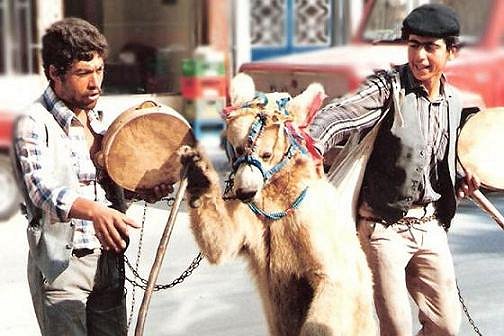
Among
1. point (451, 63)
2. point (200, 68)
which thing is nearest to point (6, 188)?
point (451, 63)

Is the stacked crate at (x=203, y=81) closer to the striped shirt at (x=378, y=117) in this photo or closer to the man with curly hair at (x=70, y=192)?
the striped shirt at (x=378, y=117)

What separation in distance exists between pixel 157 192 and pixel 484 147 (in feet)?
4.72

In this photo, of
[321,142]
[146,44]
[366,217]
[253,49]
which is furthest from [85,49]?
[253,49]

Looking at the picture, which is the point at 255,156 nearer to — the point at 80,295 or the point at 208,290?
the point at 80,295

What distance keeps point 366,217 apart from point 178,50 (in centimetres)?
1093

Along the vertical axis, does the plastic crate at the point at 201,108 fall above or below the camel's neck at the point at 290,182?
below

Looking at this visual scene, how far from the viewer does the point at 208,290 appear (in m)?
6.53

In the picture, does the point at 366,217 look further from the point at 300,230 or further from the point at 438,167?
the point at 300,230

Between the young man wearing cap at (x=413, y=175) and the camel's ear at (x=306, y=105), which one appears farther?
the young man wearing cap at (x=413, y=175)

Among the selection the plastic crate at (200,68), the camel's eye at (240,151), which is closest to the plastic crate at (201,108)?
the plastic crate at (200,68)

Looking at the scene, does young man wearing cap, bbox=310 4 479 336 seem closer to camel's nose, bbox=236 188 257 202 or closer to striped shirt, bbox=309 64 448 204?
striped shirt, bbox=309 64 448 204

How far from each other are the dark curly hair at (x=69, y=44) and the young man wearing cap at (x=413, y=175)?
3.04 feet

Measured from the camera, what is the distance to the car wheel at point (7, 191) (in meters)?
8.71

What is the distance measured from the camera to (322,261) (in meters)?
3.30
